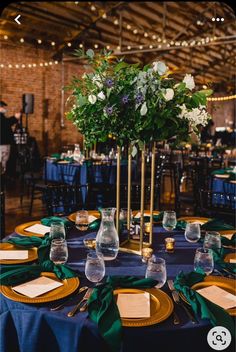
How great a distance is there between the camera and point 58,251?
5.86 ft

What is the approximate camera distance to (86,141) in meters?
2.12

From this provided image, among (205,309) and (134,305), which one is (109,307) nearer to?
(134,305)

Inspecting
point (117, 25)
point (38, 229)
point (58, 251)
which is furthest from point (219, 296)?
point (117, 25)

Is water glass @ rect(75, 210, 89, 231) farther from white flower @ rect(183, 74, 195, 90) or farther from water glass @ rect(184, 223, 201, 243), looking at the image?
white flower @ rect(183, 74, 195, 90)

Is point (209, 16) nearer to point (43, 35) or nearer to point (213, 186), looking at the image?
point (43, 35)

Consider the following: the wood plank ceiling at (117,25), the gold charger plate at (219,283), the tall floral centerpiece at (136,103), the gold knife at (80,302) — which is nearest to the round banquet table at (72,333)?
Result: the gold knife at (80,302)

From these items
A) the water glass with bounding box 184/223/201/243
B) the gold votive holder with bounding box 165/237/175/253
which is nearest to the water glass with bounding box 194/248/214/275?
the gold votive holder with bounding box 165/237/175/253

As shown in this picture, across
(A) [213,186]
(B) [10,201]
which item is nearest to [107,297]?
(A) [213,186]

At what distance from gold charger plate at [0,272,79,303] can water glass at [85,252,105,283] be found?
0.07 m

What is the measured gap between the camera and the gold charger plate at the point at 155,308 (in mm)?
1331

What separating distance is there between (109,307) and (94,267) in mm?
229

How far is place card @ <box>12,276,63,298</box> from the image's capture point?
5.06ft

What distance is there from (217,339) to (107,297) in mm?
388

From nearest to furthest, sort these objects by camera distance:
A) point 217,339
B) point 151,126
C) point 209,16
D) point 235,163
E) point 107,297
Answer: point 217,339, point 107,297, point 151,126, point 235,163, point 209,16
